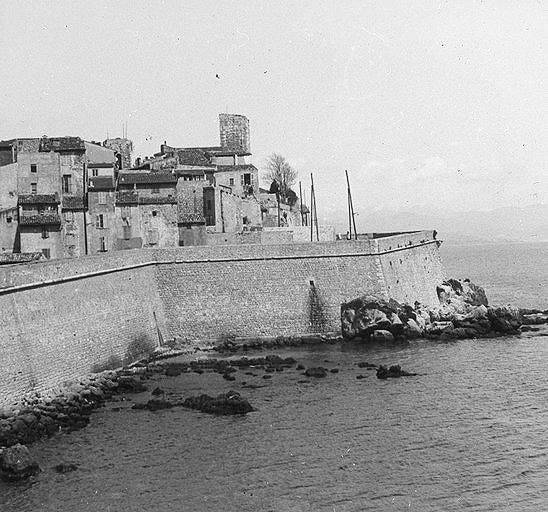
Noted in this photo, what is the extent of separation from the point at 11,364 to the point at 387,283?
1847cm

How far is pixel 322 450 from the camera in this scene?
21031 mm

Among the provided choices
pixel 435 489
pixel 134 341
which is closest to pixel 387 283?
pixel 134 341

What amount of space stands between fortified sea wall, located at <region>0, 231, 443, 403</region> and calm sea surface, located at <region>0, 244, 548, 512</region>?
3.42 m

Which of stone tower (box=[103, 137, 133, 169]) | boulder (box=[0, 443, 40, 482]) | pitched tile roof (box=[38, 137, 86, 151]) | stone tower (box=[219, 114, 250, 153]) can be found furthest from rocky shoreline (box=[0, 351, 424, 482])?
stone tower (box=[219, 114, 250, 153])

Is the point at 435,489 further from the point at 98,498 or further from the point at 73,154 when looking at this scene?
the point at 73,154

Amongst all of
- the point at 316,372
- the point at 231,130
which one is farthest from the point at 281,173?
the point at 316,372

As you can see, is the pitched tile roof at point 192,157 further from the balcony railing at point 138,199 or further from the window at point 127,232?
the window at point 127,232

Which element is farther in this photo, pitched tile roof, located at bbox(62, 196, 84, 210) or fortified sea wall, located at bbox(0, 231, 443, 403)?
pitched tile roof, located at bbox(62, 196, 84, 210)

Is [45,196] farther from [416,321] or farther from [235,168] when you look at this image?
[416,321]

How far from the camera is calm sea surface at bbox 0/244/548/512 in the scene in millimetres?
17844

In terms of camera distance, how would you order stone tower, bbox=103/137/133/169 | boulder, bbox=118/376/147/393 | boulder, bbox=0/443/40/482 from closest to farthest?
1. boulder, bbox=0/443/40/482
2. boulder, bbox=118/376/147/393
3. stone tower, bbox=103/137/133/169

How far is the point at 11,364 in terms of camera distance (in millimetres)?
23453

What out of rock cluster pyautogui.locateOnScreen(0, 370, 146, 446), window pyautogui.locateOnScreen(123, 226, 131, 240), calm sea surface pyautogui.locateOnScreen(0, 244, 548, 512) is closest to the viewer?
calm sea surface pyautogui.locateOnScreen(0, 244, 548, 512)

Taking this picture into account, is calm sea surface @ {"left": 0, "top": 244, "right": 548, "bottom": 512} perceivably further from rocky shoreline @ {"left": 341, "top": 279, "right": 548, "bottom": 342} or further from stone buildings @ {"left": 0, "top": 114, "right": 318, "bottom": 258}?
stone buildings @ {"left": 0, "top": 114, "right": 318, "bottom": 258}
